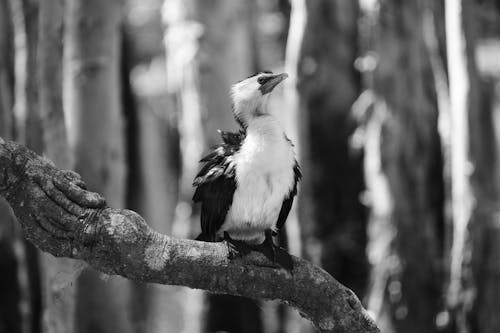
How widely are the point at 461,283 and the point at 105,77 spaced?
4353 millimetres

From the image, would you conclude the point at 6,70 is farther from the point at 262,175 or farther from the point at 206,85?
the point at 262,175

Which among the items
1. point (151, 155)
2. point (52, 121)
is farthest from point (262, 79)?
point (151, 155)

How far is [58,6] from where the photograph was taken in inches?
332

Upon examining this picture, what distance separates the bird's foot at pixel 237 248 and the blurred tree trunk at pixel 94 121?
4027 mm

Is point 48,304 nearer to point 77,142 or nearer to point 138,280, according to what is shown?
point 77,142

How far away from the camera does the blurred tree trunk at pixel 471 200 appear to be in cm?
1010

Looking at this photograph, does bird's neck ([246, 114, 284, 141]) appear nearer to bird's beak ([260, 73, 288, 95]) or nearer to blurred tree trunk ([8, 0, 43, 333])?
bird's beak ([260, 73, 288, 95])

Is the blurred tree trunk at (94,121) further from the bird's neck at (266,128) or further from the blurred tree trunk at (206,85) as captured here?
the bird's neck at (266,128)

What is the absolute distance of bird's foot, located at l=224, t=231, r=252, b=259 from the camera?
5.29 metres

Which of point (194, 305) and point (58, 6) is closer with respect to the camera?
point (58, 6)

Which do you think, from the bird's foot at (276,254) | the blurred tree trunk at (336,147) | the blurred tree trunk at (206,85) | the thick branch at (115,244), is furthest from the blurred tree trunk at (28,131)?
the thick branch at (115,244)

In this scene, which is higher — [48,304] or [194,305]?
[48,304]

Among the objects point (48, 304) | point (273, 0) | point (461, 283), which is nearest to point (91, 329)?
point (48, 304)

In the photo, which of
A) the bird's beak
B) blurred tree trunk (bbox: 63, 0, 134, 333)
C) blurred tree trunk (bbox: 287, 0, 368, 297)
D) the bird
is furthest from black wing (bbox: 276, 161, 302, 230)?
blurred tree trunk (bbox: 287, 0, 368, 297)
